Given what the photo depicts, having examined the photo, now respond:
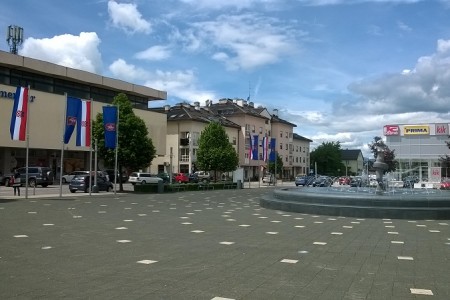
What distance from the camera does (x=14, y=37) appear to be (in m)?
57.3

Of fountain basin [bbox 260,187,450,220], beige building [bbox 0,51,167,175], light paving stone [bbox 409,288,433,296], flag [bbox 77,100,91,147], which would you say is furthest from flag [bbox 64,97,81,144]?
light paving stone [bbox 409,288,433,296]

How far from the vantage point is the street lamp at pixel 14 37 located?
57219mm

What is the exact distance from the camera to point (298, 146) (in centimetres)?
12181

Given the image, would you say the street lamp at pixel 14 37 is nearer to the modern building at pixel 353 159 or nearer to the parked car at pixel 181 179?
the parked car at pixel 181 179

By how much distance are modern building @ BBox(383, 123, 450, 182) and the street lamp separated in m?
53.9

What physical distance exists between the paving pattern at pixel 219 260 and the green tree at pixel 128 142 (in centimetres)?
1978

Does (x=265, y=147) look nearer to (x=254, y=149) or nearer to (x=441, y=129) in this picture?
(x=254, y=149)

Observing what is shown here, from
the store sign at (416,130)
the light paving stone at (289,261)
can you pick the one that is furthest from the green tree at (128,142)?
the store sign at (416,130)

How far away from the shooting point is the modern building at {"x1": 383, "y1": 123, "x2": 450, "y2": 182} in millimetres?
68562

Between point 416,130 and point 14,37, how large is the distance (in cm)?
5844

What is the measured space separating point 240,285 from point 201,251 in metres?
2.98

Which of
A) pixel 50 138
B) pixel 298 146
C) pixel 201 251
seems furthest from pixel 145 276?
pixel 298 146

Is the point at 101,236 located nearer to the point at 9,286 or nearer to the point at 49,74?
the point at 9,286

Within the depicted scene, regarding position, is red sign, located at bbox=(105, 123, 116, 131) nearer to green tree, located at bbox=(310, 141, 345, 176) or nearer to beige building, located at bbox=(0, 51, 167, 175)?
beige building, located at bbox=(0, 51, 167, 175)
